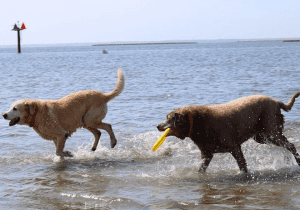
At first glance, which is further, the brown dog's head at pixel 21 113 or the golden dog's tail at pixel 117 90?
the golden dog's tail at pixel 117 90

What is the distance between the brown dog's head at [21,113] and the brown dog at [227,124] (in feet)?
8.71

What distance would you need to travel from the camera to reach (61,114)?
761 cm

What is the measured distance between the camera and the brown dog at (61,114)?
7230mm

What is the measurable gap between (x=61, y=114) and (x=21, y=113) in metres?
0.77

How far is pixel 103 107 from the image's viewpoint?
8.09m

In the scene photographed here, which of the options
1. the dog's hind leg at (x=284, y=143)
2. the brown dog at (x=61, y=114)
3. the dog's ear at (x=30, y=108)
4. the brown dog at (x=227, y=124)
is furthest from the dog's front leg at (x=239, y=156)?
the dog's ear at (x=30, y=108)

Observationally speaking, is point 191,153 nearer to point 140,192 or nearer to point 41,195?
point 140,192

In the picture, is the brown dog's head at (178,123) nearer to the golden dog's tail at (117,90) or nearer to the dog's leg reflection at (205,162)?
the dog's leg reflection at (205,162)

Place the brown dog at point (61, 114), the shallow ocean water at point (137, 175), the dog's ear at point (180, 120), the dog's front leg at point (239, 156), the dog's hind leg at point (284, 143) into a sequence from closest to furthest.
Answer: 1. the shallow ocean water at point (137, 175)
2. the dog's ear at point (180, 120)
3. the dog's front leg at point (239, 156)
4. the dog's hind leg at point (284, 143)
5. the brown dog at point (61, 114)

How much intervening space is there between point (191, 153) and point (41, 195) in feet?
11.1

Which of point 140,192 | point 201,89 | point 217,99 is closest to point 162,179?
point 140,192

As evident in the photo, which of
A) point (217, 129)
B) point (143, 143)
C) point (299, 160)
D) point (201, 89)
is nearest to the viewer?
point (217, 129)

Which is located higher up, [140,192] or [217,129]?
[217,129]

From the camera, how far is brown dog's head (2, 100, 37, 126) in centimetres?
710
